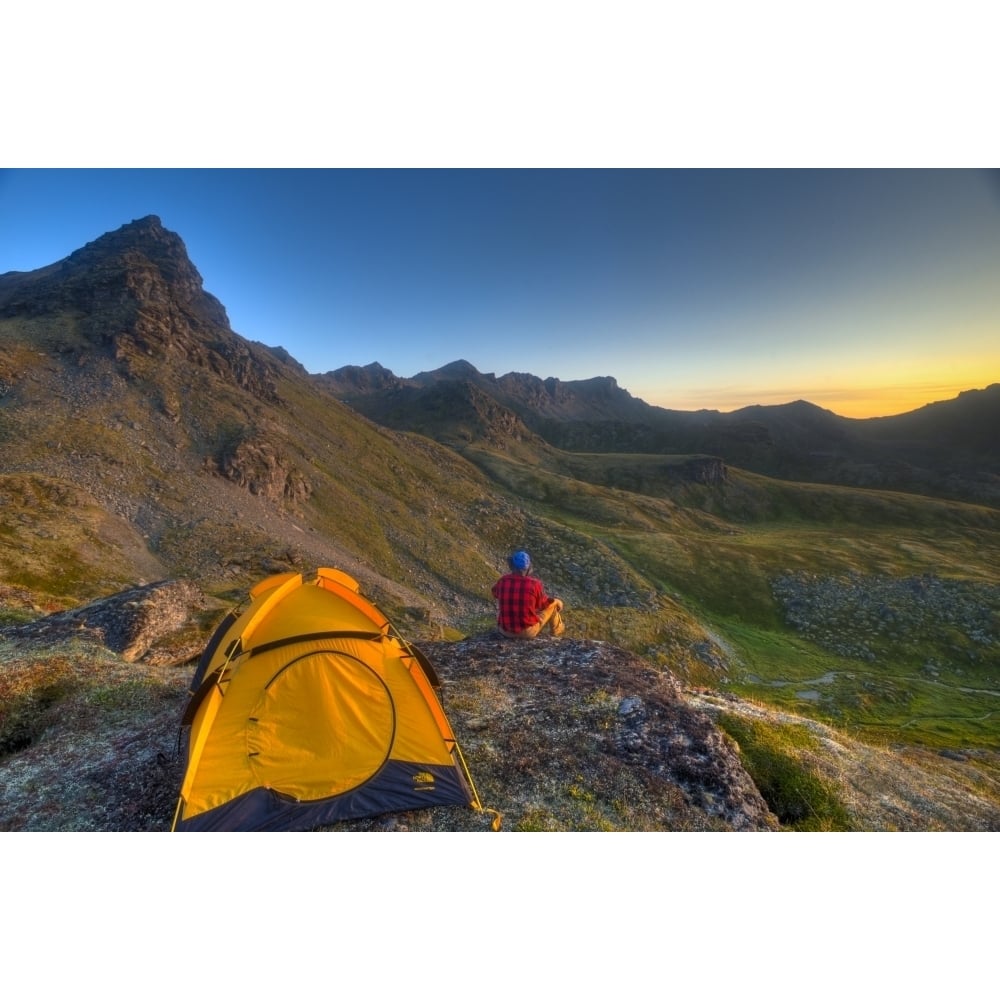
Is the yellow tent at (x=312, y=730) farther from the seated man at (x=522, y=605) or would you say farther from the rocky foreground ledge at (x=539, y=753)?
the seated man at (x=522, y=605)

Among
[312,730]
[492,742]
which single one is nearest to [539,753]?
[492,742]

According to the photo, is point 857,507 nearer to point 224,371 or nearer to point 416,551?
point 416,551

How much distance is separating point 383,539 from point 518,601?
42.0 m

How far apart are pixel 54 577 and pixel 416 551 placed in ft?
102

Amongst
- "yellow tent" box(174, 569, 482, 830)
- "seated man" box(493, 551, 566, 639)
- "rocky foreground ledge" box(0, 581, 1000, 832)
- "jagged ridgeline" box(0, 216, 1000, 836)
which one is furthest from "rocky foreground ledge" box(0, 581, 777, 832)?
"jagged ridgeline" box(0, 216, 1000, 836)

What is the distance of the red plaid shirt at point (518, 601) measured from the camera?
484 inches

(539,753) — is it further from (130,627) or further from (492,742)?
(130,627)

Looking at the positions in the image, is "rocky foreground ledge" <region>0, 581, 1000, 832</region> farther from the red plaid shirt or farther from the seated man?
the red plaid shirt

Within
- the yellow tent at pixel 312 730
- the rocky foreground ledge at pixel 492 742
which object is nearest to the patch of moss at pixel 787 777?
the rocky foreground ledge at pixel 492 742

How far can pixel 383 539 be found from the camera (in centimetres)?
5250

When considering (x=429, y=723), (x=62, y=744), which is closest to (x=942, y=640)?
(x=429, y=723)

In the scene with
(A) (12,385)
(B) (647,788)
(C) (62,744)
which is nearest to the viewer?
(B) (647,788)

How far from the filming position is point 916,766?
10.7 meters

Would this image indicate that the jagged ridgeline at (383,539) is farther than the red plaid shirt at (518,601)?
Yes
